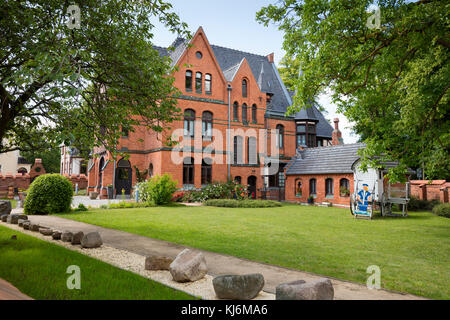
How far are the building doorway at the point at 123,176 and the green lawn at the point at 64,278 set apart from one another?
20907mm

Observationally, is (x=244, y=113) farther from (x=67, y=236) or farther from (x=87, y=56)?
(x=87, y=56)

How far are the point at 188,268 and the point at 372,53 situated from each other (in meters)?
7.86

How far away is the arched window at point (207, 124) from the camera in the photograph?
90.0ft

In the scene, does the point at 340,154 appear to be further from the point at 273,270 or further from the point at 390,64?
the point at 273,270

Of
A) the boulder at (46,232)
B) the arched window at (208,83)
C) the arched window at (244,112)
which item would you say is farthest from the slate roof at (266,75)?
the boulder at (46,232)

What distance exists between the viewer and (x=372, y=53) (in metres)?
8.91

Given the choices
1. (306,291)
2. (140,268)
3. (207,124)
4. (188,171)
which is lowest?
(140,268)

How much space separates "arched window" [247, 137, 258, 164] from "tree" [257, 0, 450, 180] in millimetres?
18000

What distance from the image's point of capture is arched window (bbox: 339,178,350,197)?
78.2 ft

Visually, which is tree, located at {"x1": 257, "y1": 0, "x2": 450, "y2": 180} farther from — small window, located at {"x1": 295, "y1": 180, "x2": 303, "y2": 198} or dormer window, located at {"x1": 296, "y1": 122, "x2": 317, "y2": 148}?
dormer window, located at {"x1": 296, "y1": 122, "x2": 317, "y2": 148}

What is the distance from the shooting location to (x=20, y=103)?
283 inches

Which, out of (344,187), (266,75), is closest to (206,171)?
(344,187)

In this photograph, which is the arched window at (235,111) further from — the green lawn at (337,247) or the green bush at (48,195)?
the green lawn at (337,247)
